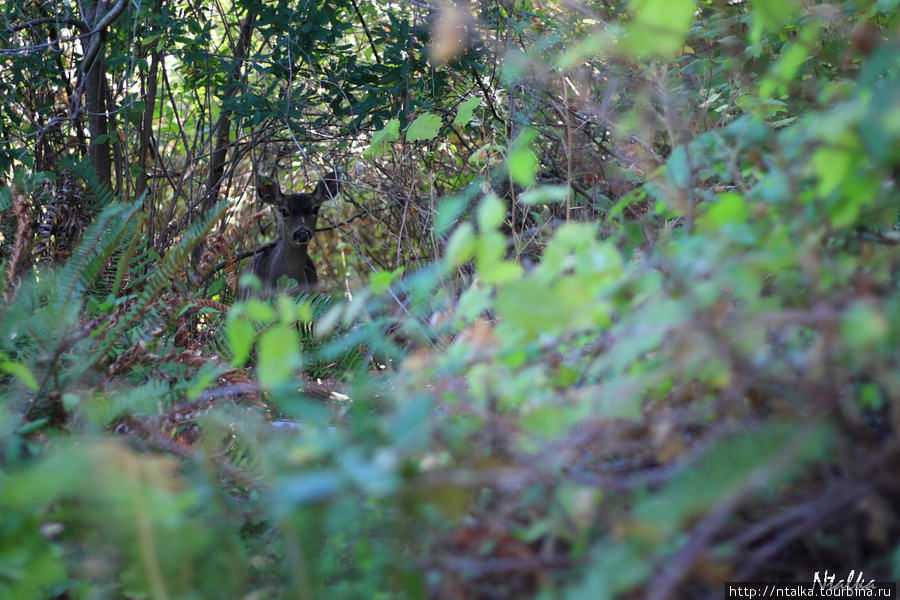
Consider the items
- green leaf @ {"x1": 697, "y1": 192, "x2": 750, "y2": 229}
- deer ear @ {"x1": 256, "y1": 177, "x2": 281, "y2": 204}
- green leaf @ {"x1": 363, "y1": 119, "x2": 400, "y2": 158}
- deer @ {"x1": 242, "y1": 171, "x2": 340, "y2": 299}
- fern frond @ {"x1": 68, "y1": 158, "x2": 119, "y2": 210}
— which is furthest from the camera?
deer @ {"x1": 242, "y1": 171, "x2": 340, "y2": 299}

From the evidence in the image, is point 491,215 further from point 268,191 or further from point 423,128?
point 268,191

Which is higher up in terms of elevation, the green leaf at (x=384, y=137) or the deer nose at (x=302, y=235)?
the deer nose at (x=302, y=235)

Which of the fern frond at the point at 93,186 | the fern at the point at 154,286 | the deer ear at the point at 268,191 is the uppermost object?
the deer ear at the point at 268,191

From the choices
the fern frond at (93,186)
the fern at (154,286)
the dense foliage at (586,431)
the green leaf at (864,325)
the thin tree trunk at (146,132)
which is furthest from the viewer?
the thin tree trunk at (146,132)

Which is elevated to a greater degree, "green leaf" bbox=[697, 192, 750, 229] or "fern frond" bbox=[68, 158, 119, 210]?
"fern frond" bbox=[68, 158, 119, 210]

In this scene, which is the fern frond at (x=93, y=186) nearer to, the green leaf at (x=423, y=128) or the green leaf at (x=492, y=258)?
the green leaf at (x=423, y=128)

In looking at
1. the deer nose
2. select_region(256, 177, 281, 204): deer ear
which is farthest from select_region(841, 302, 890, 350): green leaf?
the deer nose

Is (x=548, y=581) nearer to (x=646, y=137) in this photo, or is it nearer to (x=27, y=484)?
(x=27, y=484)

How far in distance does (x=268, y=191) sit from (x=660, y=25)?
620 cm

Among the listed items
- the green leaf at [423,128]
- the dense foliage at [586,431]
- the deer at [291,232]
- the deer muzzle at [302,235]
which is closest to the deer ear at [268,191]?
the deer at [291,232]

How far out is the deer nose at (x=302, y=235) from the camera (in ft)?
23.7

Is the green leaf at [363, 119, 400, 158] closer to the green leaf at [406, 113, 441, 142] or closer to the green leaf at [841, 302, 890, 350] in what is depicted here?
the green leaf at [406, 113, 441, 142]

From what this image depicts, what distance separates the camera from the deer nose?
7.21m

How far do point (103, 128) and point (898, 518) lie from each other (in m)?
5.99
